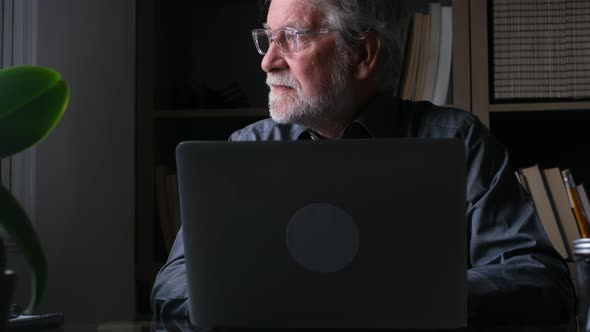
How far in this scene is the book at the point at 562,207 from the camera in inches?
78.7

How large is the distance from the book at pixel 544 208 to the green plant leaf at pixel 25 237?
1663 millimetres

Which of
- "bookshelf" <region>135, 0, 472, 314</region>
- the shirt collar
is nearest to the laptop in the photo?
the shirt collar

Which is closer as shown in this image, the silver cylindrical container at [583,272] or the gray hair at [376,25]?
the silver cylindrical container at [583,272]

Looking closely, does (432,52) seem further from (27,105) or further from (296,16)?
(27,105)

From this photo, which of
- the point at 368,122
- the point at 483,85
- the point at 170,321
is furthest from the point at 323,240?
the point at 483,85

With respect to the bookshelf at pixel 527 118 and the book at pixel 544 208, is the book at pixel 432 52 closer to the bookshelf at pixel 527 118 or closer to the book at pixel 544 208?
the bookshelf at pixel 527 118

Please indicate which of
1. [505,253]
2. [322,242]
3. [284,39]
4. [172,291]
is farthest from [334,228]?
[284,39]

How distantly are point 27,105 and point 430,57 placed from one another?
1.56 m

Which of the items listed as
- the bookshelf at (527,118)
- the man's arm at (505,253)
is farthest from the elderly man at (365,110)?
the bookshelf at (527,118)

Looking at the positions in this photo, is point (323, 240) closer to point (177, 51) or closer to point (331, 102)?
point (331, 102)

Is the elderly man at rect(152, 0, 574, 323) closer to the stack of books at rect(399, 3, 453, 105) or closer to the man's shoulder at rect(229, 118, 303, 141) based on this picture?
the man's shoulder at rect(229, 118, 303, 141)

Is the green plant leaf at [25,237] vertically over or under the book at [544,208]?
over

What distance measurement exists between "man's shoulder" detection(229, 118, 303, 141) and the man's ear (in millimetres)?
190

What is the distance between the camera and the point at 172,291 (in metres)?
1.28
